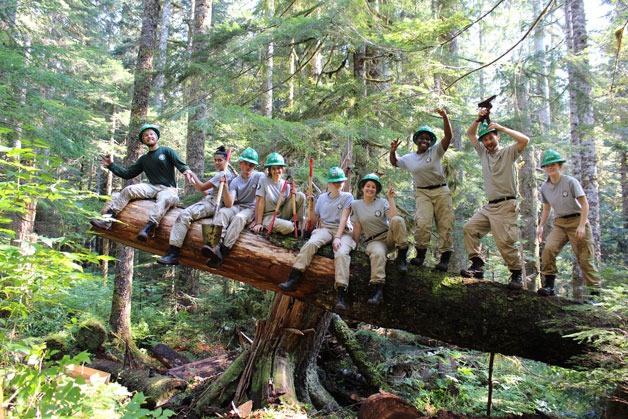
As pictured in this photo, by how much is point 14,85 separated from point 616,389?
45.1 ft

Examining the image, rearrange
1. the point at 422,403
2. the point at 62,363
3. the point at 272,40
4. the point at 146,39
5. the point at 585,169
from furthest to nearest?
the point at 585,169 → the point at 146,39 → the point at 272,40 → the point at 422,403 → the point at 62,363

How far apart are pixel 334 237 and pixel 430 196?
156cm

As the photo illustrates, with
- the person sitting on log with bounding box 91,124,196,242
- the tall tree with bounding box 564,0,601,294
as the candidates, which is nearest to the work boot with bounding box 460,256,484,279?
the person sitting on log with bounding box 91,124,196,242

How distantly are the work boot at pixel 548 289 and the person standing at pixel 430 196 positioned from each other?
4.06 feet

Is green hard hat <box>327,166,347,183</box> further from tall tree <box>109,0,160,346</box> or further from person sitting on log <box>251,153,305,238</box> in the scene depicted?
tall tree <box>109,0,160,346</box>

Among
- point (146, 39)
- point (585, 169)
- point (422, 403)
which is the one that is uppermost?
point (146, 39)

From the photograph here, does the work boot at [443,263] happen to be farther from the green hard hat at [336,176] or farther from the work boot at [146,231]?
the work boot at [146,231]

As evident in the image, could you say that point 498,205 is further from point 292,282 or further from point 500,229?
point 292,282

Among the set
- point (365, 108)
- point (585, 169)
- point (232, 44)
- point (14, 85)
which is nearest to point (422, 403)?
point (365, 108)

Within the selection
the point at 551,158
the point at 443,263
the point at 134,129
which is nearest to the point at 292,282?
the point at 443,263

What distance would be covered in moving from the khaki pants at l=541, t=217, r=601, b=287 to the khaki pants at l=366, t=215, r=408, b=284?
6.69ft

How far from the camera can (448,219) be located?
566 centimetres

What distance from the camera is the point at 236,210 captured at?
5.91 metres

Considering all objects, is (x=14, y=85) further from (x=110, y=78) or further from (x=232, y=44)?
(x=110, y=78)
